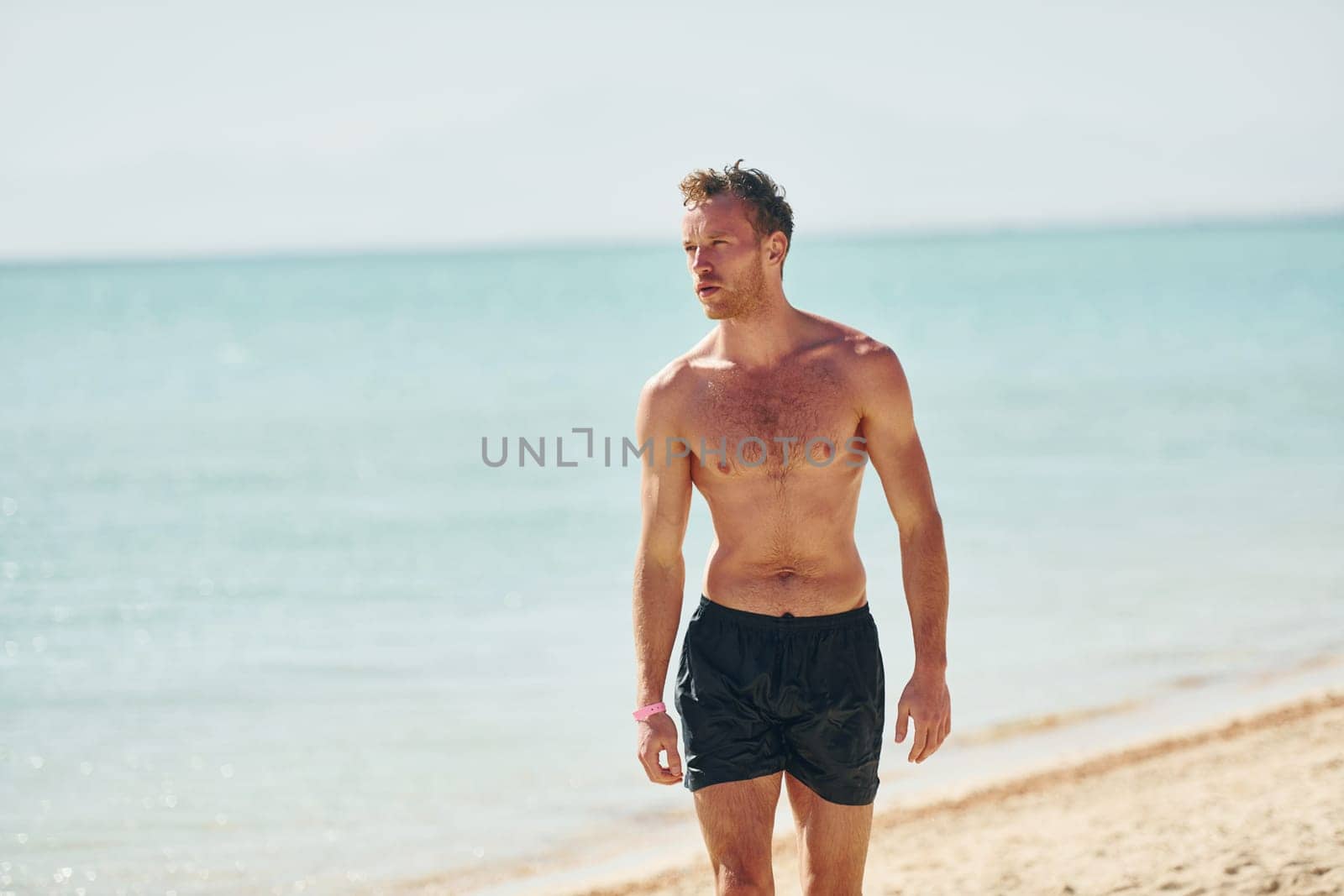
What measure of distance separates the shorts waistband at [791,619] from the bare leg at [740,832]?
0.38 meters

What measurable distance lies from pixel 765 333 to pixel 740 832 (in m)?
1.27

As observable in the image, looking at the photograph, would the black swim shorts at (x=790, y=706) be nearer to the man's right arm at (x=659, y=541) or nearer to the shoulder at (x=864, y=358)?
the man's right arm at (x=659, y=541)

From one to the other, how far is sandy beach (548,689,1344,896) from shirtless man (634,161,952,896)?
7.28 ft

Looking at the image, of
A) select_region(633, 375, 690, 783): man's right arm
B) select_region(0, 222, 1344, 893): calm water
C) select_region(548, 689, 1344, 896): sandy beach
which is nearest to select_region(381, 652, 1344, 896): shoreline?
select_region(548, 689, 1344, 896): sandy beach

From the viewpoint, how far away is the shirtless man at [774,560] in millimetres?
3750

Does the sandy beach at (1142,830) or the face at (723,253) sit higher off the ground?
the face at (723,253)

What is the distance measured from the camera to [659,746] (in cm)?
375

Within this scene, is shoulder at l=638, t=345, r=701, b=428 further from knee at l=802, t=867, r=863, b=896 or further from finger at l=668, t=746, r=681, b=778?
knee at l=802, t=867, r=863, b=896

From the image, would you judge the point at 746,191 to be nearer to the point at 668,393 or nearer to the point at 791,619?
the point at 668,393

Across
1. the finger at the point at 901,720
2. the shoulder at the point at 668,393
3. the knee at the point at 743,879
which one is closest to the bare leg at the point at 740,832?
the knee at the point at 743,879

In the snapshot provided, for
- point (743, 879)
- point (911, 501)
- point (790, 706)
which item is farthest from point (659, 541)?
point (743, 879)

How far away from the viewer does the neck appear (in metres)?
3.85

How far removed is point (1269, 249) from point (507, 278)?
6324cm

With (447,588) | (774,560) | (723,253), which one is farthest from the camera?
(447,588)
